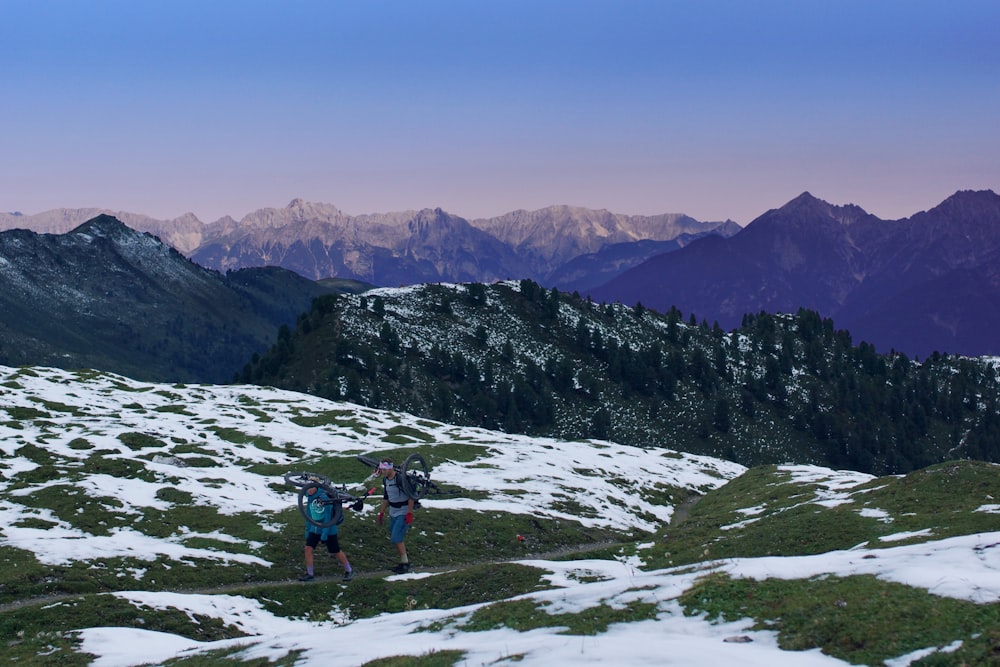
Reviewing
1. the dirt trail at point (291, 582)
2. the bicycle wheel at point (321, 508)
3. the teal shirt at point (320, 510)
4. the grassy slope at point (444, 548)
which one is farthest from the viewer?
the teal shirt at point (320, 510)

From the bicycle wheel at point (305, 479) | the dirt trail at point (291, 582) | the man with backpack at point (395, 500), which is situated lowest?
the dirt trail at point (291, 582)

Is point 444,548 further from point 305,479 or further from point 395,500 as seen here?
point 305,479

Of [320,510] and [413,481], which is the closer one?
[320,510]

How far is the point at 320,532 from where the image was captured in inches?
1340

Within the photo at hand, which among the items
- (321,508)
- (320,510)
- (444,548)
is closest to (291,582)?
(320,510)

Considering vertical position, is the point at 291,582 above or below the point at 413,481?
below

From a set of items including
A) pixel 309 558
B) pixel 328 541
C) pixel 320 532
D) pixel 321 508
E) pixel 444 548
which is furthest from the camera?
pixel 444 548

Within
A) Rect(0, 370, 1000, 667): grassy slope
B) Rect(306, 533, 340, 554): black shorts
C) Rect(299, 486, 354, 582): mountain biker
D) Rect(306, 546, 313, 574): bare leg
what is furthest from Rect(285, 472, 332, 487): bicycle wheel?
Rect(0, 370, 1000, 667): grassy slope

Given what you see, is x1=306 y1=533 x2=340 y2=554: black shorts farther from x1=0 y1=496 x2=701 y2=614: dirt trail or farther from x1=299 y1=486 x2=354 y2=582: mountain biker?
x1=0 y1=496 x2=701 y2=614: dirt trail

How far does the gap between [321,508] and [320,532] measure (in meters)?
1.53

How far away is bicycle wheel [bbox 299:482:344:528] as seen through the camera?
32.6m

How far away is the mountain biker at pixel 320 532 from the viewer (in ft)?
108

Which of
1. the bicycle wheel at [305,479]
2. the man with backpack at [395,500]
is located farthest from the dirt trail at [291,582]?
the bicycle wheel at [305,479]

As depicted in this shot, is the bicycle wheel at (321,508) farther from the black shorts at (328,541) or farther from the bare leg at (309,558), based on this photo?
the bare leg at (309,558)
